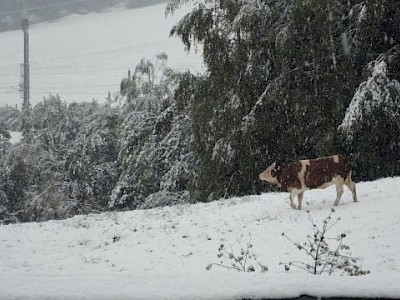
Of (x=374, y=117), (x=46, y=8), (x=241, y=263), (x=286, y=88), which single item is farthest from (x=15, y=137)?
(x=46, y=8)

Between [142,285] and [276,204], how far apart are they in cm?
999

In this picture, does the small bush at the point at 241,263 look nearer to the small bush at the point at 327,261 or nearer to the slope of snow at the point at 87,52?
the small bush at the point at 327,261

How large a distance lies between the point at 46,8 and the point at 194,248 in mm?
108422

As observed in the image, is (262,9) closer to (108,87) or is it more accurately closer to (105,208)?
(105,208)

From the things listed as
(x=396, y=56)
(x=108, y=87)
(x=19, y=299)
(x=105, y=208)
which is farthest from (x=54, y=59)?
(x=19, y=299)

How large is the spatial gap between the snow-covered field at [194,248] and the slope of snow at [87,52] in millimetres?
51702

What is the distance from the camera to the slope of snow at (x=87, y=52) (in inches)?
2891

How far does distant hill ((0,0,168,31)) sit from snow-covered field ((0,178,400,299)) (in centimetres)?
9747

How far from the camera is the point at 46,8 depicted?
364 feet

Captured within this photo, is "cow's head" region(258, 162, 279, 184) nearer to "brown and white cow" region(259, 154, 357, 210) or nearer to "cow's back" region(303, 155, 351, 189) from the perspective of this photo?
"brown and white cow" region(259, 154, 357, 210)

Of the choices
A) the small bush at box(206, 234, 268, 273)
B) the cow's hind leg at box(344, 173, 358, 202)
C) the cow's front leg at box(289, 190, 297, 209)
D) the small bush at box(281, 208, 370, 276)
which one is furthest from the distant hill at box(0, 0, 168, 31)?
the small bush at box(281, 208, 370, 276)

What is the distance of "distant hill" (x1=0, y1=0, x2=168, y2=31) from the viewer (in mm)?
105125

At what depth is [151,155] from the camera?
2711 centimetres

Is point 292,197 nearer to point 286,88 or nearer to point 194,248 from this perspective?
point 194,248
